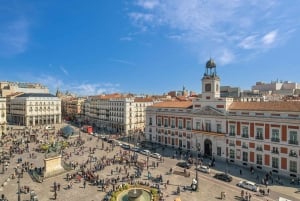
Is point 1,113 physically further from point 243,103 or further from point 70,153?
point 243,103

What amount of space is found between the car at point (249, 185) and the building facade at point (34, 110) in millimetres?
90059

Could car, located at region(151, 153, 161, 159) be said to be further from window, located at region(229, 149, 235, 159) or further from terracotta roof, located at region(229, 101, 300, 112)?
terracotta roof, located at region(229, 101, 300, 112)

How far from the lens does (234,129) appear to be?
151ft

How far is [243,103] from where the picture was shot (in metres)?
47.1

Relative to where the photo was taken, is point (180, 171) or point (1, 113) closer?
point (180, 171)

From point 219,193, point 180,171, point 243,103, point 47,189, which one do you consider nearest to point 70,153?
point 47,189

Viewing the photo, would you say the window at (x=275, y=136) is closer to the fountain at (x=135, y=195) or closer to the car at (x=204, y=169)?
the car at (x=204, y=169)

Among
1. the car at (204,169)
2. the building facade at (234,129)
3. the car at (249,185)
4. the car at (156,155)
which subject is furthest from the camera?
the car at (156,155)

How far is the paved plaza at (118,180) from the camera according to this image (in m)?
32.2

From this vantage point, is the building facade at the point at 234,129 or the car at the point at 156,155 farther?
the car at the point at 156,155

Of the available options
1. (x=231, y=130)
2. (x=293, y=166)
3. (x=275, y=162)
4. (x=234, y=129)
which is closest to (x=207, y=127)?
(x=231, y=130)

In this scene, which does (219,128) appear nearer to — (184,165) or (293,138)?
(184,165)

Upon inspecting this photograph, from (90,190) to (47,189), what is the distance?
20.5 ft

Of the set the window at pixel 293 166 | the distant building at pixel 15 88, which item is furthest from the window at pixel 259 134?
the distant building at pixel 15 88
